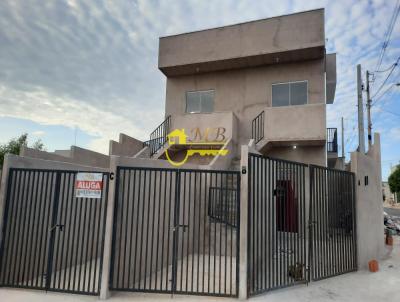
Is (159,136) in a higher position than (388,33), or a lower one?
lower

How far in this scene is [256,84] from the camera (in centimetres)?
1148

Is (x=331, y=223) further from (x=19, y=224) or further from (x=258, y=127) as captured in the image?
(x=19, y=224)

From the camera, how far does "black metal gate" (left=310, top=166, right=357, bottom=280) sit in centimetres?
570

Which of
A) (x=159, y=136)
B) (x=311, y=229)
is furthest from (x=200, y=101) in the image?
(x=311, y=229)

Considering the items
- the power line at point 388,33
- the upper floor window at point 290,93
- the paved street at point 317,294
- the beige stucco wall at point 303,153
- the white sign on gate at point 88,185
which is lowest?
the paved street at point 317,294

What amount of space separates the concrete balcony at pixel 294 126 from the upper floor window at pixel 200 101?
3.06 m

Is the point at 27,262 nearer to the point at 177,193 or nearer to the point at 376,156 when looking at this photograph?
the point at 177,193

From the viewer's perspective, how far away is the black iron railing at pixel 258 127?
10.6m

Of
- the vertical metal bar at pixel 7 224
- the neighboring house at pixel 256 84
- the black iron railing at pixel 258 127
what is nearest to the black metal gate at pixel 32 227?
the vertical metal bar at pixel 7 224

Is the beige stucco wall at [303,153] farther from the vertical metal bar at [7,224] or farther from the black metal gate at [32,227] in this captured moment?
the vertical metal bar at [7,224]

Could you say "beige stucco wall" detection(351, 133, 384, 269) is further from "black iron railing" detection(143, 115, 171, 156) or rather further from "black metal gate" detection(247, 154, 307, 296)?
"black iron railing" detection(143, 115, 171, 156)

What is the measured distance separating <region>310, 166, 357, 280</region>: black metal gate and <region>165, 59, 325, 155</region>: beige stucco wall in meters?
4.86

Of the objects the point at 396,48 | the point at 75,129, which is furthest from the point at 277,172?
the point at 75,129

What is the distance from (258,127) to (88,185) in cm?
768
